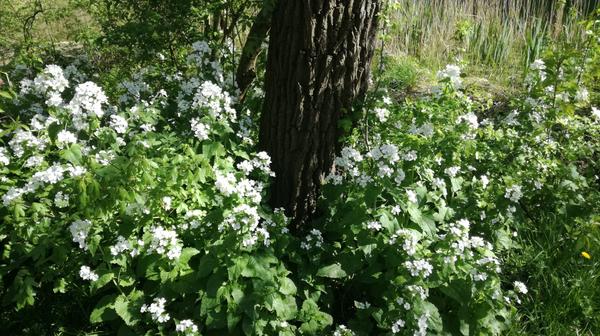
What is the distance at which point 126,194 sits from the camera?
2.11 metres

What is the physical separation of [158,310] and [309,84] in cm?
138

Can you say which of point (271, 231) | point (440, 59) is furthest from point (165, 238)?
point (440, 59)

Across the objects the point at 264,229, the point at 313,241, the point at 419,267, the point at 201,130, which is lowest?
the point at 313,241

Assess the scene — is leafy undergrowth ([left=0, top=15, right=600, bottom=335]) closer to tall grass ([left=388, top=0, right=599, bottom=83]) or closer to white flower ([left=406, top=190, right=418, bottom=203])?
white flower ([left=406, top=190, right=418, bottom=203])

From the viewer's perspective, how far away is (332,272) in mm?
2506

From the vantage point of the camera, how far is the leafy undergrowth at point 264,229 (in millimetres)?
2207

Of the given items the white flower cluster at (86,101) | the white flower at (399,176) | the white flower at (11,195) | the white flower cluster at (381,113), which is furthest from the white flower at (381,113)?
the white flower at (11,195)

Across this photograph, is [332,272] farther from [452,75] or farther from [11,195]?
[11,195]

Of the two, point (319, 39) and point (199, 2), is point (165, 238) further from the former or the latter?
point (199, 2)

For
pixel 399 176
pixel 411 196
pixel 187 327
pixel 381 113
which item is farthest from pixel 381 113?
pixel 187 327

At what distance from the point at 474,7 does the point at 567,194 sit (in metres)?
4.47

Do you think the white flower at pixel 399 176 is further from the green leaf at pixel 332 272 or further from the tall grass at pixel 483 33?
the tall grass at pixel 483 33

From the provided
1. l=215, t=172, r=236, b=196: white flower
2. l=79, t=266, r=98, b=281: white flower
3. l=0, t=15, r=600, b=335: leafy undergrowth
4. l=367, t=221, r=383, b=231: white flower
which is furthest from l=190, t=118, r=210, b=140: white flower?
l=367, t=221, r=383, b=231: white flower

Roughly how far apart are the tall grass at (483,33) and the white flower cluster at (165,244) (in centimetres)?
452
